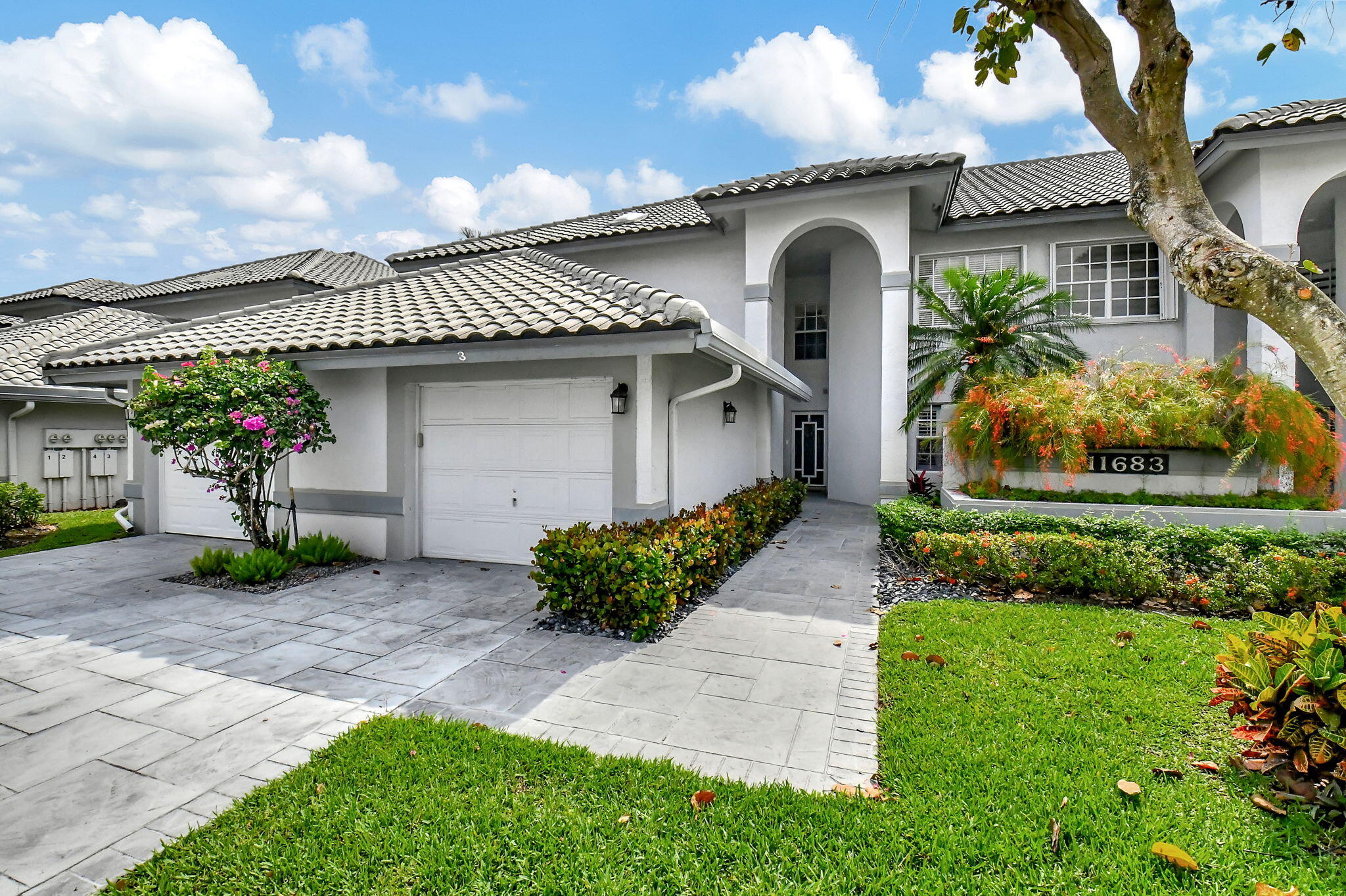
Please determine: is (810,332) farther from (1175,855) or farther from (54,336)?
(54,336)

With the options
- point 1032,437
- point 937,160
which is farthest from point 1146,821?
point 937,160

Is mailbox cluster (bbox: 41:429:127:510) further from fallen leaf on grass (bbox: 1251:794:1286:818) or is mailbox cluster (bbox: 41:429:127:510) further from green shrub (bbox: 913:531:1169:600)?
fallen leaf on grass (bbox: 1251:794:1286:818)

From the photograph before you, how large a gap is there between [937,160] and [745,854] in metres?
11.0

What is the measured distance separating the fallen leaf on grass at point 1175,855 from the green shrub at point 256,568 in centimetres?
795

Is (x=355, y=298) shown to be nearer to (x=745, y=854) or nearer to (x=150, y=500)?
(x=150, y=500)

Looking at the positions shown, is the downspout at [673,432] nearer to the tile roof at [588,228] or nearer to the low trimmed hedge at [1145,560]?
the low trimmed hedge at [1145,560]

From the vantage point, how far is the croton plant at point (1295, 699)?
2.62 metres

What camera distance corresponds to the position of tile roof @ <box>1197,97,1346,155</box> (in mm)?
9266

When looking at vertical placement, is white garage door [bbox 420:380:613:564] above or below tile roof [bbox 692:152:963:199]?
below

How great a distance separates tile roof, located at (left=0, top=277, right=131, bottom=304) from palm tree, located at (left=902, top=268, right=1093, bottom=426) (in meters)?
24.7

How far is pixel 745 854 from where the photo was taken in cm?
248

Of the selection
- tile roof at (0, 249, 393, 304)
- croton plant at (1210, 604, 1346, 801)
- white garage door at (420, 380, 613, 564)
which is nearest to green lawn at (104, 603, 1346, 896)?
croton plant at (1210, 604, 1346, 801)

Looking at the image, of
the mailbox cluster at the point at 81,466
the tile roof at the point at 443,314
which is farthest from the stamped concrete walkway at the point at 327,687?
the mailbox cluster at the point at 81,466

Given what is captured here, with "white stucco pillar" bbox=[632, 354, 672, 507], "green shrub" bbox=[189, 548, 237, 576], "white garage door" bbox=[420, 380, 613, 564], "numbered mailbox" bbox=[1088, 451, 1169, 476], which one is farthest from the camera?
"numbered mailbox" bbox=[1088, 451, 1169, 476]
